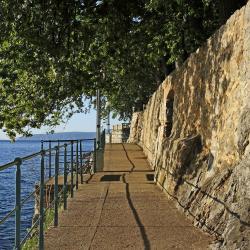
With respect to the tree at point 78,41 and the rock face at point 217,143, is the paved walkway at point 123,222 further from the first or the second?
the tree at point 78,41

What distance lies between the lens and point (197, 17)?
18.5m

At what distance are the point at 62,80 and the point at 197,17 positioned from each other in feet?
20.2

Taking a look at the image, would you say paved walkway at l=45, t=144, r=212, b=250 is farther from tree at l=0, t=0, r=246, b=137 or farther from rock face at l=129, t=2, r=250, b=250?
tree at l=0, t=0, r=246, b=137

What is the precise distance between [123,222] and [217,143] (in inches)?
77.7

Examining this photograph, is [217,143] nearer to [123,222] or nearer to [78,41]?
[123,222]

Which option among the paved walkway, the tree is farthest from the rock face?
the tree

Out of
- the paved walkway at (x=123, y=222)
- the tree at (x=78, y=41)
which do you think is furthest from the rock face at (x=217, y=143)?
the tree at (x=78, y=41)

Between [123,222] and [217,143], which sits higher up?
[217,143]

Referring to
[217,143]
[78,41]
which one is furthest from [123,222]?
[78,41]

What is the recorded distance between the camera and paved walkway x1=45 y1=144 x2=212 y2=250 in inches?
288

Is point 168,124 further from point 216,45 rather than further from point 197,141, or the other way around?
point 216,45

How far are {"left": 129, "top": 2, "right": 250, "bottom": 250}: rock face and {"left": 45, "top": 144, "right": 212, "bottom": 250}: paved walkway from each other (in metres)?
0.30

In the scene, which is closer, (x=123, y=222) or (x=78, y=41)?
(x=123, y=222)

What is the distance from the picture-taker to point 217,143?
Result: 884cm
